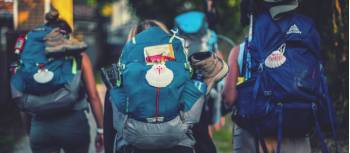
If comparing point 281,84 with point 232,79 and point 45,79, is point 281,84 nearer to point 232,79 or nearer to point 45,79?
point 232,79

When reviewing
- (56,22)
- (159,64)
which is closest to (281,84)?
(159,64)

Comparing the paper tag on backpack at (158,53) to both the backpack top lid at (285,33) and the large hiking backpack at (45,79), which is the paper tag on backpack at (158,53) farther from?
the large hiking backpack at (45,79)

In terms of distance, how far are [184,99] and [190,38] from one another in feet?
12.5

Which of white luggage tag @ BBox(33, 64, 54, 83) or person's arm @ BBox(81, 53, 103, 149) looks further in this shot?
person's arm @ BBox(81, 53, 103, 149)

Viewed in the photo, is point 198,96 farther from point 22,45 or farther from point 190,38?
point 190,38

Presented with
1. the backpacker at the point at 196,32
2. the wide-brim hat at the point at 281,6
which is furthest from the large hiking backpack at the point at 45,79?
the backpacker at the point at 196,32

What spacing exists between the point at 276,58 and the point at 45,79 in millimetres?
1617

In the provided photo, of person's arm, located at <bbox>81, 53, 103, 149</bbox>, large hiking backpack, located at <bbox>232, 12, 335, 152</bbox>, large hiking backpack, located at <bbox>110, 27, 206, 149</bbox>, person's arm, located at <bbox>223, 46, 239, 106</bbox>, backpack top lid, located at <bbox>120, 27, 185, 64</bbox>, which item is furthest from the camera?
person's arm, located at <bbox>81, 53, 103, 149</bbox>

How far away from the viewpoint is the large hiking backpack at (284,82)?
3.71 m

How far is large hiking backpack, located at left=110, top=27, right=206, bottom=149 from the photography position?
3391 millimetres

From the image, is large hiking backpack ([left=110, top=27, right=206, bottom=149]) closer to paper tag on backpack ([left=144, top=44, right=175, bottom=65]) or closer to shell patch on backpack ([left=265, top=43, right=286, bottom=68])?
paper tag on backpack ([left=144, top=44, right=175, bottom=65])

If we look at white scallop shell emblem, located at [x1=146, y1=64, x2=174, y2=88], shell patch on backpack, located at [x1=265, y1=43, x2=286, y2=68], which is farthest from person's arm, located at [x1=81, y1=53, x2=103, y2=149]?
shell patch on backpack, located at [x1=265, y1=43, x2=286, y2=68]

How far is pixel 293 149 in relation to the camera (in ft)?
12.8

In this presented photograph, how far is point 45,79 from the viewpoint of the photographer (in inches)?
175
